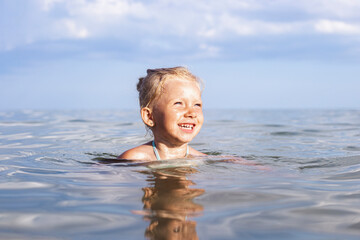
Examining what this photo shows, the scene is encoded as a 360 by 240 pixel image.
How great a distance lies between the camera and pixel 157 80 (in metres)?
4.40

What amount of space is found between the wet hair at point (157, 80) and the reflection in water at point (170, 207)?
4.52 ft

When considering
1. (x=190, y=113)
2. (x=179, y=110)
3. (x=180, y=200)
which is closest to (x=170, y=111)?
(x=179, y=110)

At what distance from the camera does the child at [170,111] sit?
4.23 metres

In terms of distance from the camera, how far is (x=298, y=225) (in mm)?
1857

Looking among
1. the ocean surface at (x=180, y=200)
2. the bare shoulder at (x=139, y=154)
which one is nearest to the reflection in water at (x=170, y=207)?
the ocean surface at (x=180, y=200)

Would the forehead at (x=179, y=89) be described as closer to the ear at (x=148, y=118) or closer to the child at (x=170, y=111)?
the child at (x=170, y=111)

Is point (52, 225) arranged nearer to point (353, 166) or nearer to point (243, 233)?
point (243, 233)

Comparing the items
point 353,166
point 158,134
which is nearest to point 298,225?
point 353,166

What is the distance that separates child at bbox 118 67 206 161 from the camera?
13.9ft

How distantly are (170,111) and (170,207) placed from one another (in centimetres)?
220

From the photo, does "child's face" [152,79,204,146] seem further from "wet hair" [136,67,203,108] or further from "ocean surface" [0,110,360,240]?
"ocean surface" [0,110,360,240]

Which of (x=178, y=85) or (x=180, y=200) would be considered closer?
(x=180, y=200)

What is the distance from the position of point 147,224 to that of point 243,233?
437mm

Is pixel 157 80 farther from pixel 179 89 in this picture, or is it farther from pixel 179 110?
pixel 179 110
